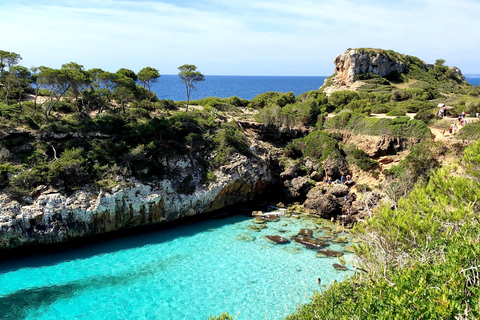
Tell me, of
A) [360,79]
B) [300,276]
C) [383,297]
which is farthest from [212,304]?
[360,79]

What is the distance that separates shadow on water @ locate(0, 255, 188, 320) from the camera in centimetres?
1357

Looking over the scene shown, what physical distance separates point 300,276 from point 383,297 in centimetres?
914

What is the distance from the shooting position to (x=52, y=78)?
71.9ft

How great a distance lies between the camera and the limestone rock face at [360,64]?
56.0 metres

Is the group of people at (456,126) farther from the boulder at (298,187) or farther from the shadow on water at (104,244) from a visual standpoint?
the shadow on water at (104,244)

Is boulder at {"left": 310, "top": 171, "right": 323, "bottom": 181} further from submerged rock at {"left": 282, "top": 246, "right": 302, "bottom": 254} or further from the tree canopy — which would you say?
the tree canopy

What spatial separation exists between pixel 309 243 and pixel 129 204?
12.1m

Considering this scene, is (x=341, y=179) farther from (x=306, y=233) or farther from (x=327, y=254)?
(x=327, y=254)

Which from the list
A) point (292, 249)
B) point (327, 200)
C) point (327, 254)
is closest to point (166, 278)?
point (292, 249)

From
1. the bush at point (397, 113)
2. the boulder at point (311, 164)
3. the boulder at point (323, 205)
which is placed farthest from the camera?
the bush at point (397, 113)

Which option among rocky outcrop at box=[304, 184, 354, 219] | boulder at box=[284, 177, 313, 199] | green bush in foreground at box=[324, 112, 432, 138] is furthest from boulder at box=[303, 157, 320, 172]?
green bush in foreground at box=[324, 112, 432, 138]

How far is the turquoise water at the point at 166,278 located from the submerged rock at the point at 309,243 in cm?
49

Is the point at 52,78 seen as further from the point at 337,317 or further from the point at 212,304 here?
the point at 337,317

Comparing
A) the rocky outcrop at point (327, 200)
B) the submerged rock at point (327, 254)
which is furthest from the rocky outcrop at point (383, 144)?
the submerged rock at point (327, 254)
